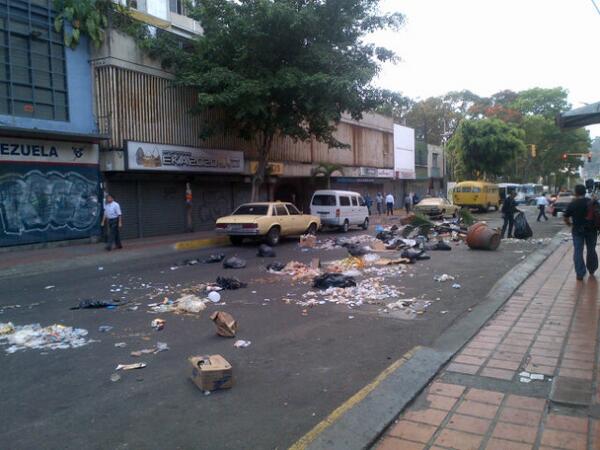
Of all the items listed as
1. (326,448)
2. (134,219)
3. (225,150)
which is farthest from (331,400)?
(225,150)

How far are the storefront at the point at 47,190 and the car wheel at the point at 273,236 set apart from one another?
20.4 feet

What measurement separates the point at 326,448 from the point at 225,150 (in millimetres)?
21124

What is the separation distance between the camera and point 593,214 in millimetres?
8781

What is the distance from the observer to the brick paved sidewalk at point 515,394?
11.6 feet

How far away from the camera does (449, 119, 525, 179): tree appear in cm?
4462

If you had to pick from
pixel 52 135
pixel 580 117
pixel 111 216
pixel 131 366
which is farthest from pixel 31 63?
pixel 580 117

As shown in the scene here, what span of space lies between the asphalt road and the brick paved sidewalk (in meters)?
0.68

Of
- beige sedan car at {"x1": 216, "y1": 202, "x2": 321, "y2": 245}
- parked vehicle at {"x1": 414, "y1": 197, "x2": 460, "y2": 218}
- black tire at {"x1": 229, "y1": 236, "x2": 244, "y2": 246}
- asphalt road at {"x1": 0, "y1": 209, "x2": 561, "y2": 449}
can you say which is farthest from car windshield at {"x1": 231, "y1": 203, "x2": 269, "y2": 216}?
parked vehicle at {"x1": 414, "y1": 197, "x2": 460, "y2": 218}

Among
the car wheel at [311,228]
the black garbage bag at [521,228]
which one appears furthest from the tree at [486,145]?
the car wheel at [311,228]

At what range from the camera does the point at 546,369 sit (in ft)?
15.8

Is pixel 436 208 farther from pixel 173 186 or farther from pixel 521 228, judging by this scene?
pixel 173 186

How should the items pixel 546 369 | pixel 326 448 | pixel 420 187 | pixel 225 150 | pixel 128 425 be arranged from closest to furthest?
1. pixel 326 448
2. pixel 128 425
3. pixel 546 369
4. pixel 225 150
5. pixel 420 187

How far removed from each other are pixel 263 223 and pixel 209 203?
A: 765 cm

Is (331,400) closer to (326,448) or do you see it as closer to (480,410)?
(326,448)
